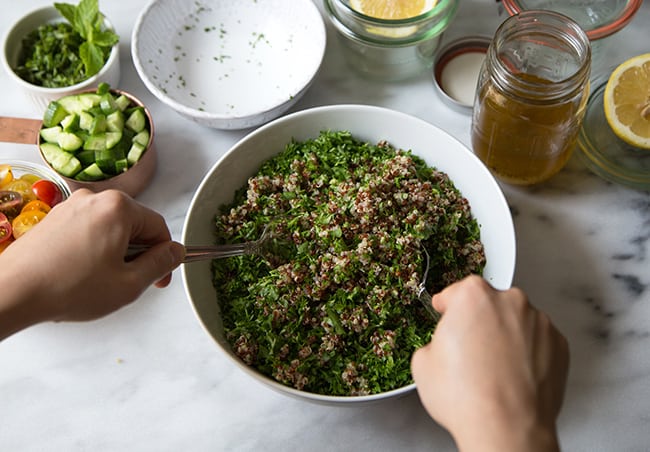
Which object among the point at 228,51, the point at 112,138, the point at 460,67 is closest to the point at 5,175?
the point at 112,138

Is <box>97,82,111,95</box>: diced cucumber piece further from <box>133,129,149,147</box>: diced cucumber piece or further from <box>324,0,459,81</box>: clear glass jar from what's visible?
<box>324,0,459,81</box>: clear glass jar

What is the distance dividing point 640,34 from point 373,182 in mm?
1000

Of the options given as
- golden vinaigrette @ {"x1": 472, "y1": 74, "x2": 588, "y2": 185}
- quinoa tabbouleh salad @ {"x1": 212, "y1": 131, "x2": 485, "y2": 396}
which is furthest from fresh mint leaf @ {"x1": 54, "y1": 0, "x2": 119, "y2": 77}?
golden vinaigrette @ {"x1": 472, "y1": 74, "x2": 588, "y2": 185}

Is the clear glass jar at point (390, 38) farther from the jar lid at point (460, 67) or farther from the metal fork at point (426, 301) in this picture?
the metal fork at point (426, 301)

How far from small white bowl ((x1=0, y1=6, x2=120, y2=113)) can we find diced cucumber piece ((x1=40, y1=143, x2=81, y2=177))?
0.61ft

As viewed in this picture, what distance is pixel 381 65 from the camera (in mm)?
1733

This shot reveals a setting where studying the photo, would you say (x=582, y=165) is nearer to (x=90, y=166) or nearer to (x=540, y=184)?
(x=540, y=184)

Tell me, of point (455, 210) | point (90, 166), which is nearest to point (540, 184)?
point (455, 210)

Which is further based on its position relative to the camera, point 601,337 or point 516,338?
point 601,337

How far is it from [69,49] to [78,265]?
3.08ft

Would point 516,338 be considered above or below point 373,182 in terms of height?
above

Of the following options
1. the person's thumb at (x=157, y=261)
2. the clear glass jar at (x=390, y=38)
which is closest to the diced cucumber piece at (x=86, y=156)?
the person's thumb at (x=157, y=261)

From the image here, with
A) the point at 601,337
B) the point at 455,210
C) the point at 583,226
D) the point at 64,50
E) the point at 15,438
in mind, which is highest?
the point at 64,50

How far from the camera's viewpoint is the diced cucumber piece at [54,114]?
5.13 feet
